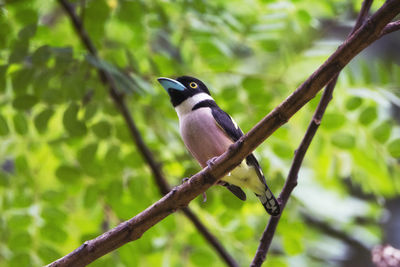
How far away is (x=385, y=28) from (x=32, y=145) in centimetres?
250

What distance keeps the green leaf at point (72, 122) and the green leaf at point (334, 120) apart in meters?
1.53

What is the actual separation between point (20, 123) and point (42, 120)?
0.21 meters

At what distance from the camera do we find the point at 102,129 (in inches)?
126

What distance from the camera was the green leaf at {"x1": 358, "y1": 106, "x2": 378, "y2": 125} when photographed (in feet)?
10.5

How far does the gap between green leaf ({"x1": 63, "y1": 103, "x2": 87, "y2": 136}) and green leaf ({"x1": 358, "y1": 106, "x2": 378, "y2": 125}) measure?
5.72 feet

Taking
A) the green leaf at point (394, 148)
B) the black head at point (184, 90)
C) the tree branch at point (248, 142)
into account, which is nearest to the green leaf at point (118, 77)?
the black head at point (184, 90)

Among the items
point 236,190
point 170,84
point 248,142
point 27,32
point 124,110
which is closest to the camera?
point 248,142

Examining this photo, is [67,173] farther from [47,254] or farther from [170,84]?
[170,84]

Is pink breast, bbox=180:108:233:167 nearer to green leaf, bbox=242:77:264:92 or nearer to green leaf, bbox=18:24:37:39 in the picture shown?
green leaf, bbox=242:77:264:92

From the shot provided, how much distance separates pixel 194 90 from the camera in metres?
2.89

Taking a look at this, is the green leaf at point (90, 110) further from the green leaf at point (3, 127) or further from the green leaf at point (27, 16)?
the green leaf at point (27, 16)

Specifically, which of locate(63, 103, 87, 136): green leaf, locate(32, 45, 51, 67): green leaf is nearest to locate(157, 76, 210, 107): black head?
locate(63, 103, 87, 136): green leaf

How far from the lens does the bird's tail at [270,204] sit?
247cm

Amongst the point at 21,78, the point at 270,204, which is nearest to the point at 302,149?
the point at 270,204
